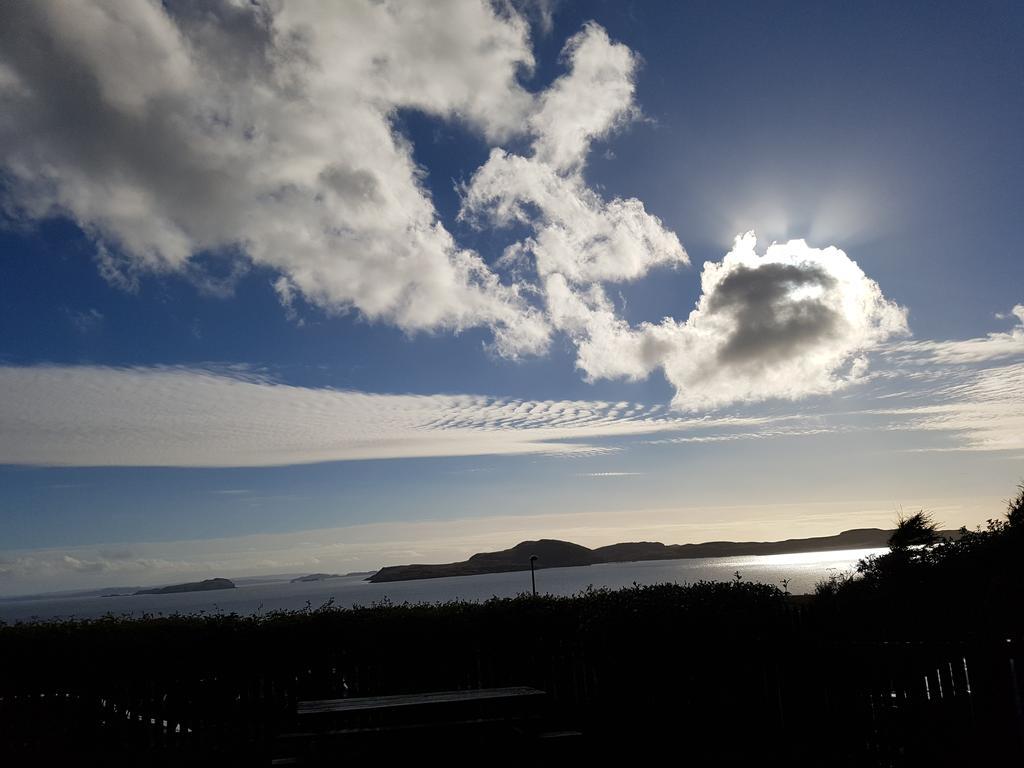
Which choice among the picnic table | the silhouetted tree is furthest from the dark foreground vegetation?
the silhouetted tree

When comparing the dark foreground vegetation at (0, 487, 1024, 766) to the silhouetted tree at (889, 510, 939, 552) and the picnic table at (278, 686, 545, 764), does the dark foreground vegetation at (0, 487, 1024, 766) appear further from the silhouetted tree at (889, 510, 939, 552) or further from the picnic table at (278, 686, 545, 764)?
the silhouetted tree at (889, 510, 939, 552)

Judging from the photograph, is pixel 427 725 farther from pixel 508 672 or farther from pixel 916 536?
pixel 916 536

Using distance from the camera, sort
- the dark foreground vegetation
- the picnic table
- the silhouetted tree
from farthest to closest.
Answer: the silhouetted tree, the dark foreground vegetation, the picnic table

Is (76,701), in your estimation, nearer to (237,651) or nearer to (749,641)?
(237,651)

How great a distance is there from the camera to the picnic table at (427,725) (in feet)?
22.7

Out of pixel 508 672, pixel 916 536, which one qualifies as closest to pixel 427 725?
pixel 508 672

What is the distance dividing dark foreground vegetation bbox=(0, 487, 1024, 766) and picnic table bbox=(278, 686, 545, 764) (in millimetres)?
654

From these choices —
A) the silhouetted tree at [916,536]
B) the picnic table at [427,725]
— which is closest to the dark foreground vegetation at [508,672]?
the picnic table at [427,725]

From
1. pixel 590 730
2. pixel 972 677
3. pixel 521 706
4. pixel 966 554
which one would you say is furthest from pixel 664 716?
pixel 966 554

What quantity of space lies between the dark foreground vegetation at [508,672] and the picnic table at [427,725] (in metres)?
0.65

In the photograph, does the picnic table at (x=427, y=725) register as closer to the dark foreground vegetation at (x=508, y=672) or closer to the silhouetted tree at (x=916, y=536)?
the dark foreground vegetation at (x=508, y=672)

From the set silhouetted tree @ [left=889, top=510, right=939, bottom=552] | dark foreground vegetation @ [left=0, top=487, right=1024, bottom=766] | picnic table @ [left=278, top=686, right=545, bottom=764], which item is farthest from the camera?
silhouetted tree @ [left=889, top=510, right=939, bottom=552]

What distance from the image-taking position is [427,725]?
6910mm

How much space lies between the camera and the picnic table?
22.7 ft
